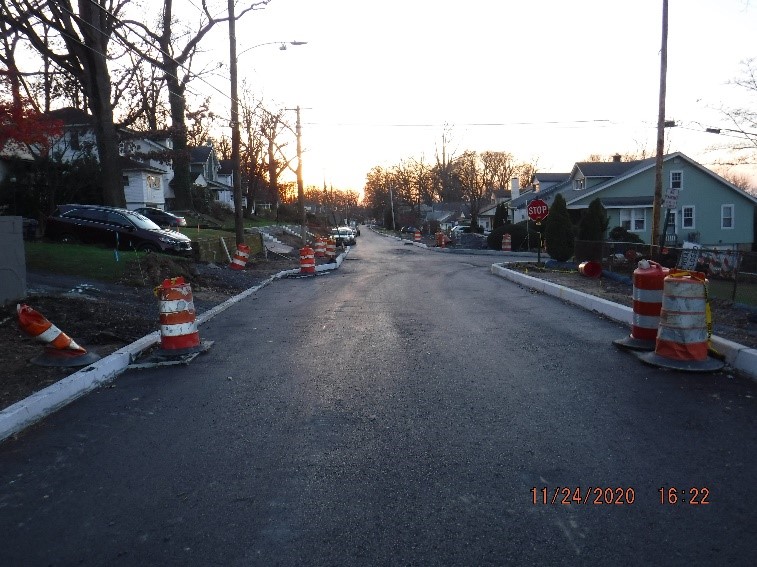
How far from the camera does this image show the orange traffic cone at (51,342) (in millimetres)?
7742

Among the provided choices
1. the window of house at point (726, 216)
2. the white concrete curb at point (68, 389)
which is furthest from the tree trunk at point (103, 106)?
the window of house at point (726, 216)

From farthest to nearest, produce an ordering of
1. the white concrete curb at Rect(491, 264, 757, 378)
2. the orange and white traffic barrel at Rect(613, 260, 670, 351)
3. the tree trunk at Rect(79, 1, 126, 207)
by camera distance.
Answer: the tree trunk at Rect(79, 1, 126, 207), the orange and white traffic barrel at Rect(613, 260, 670, 351), the white concrete curb at Rect(491, 264, 757, 378)

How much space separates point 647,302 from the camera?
848 centimetres

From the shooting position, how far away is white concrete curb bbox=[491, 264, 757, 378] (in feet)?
24.0

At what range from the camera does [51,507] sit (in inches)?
170

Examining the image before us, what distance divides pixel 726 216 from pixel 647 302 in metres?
43.3

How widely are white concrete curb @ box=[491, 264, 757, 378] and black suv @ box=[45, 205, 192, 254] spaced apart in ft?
36.4

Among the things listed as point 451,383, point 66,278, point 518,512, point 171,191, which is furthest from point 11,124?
point 171,191

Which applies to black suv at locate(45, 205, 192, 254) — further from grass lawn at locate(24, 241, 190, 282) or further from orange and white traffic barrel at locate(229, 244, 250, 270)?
grass lawn at locate(24, 241, 190, 282)

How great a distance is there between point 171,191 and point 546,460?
59.6 m

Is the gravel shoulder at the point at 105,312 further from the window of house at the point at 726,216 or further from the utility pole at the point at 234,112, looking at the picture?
the window of house at the point at 726,216

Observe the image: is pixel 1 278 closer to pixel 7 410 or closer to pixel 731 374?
pixel 7 410

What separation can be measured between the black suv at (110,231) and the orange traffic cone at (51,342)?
13.7m
